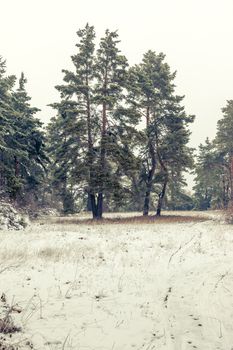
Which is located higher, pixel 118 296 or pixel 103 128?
pixel 103 128

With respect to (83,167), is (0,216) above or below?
below

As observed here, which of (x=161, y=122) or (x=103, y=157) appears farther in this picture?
(x=161, y=122)

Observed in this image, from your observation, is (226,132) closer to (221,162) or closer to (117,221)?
(221,162)

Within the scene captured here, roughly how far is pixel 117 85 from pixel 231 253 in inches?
771

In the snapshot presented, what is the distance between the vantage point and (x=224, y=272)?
8891 millimetres

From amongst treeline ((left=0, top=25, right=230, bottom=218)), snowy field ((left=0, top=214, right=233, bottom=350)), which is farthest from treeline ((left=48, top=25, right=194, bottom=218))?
snowy field ((left=0, top=214, right=233, bottom=350))

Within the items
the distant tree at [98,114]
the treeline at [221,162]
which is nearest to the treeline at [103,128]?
the distant tree at [98,114]

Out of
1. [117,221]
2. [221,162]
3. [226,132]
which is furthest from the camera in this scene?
[221,162]

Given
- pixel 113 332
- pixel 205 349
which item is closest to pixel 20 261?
pixel 113 332

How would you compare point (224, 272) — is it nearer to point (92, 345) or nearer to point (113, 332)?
point (113, 332)

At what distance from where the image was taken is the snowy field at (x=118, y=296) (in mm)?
5039

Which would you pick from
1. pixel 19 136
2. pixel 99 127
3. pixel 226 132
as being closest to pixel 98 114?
pixel 99 127

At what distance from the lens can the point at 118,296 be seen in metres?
7.00

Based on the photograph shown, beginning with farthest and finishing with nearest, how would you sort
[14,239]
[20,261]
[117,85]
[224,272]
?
[117,85] < [14,239] < [20,261] < [224,272]
